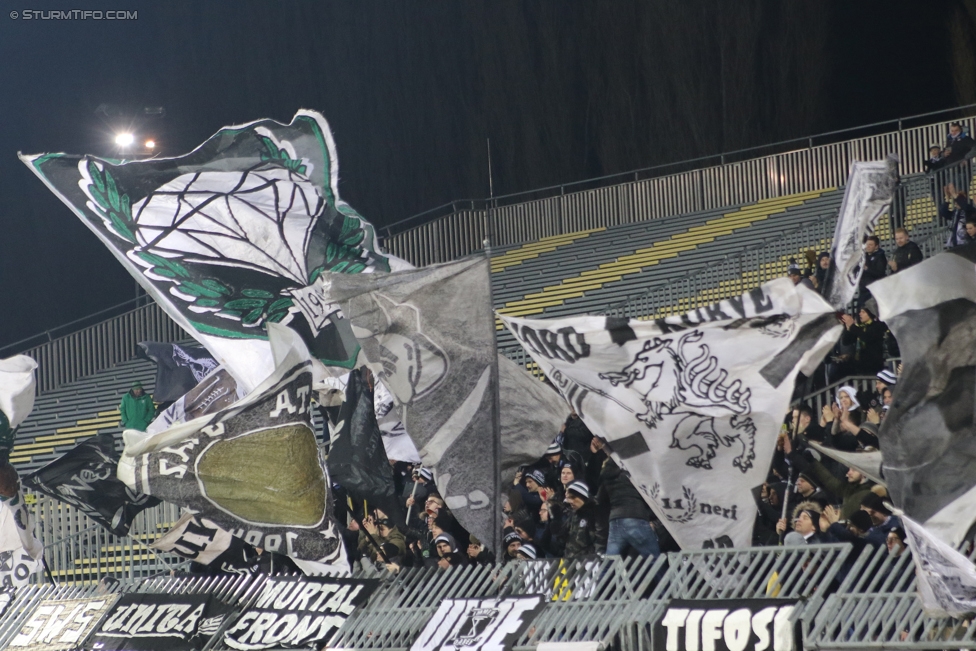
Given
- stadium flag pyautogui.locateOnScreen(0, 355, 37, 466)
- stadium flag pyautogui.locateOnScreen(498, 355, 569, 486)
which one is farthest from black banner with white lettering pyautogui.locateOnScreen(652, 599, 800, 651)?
stadium flag pyautogui.locateOnScreen(0, 355, 37, 466)

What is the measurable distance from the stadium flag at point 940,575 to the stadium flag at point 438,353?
4054 millimetres

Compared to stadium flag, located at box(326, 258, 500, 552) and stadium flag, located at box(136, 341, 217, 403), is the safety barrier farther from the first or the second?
stadium flag, located at box(136, 341, 217, 403)

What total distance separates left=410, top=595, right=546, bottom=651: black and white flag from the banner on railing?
3.87m

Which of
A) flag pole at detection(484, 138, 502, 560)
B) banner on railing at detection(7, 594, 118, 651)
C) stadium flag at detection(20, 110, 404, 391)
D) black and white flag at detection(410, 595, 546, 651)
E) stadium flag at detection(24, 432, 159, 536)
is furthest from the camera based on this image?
stadium flag at detection(24, 432, 159, 536)

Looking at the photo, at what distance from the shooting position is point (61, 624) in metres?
13.3

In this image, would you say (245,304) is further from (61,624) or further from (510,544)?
(510,544)

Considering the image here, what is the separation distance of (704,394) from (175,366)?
11.7m

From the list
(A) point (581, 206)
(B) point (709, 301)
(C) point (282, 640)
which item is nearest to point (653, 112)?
(A) point (581, 206)

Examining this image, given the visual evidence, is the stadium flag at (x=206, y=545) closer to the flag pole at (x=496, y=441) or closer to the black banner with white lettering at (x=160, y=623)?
the black banner with white lettering at (x=160, y=623)

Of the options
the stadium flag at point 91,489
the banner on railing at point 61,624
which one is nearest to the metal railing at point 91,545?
the stadium flag at point 91,489

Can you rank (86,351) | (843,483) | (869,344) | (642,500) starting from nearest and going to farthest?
1. (843,483)
2. (642,500)
3. (869,344)
4. (86,351)

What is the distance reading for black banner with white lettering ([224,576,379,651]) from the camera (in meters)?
11.4

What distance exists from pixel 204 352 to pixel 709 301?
7324mm

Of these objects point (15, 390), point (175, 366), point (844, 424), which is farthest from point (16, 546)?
point (844, 424)
